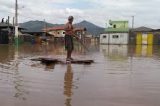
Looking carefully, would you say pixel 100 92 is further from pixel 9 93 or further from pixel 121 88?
pixel 9 93

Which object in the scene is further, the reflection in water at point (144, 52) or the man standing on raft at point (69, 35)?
the reflection in water at point (144, 52)

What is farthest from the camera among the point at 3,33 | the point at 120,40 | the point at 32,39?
the point at 120,40

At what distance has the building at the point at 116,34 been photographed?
58.1m

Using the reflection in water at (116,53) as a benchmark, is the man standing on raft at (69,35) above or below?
above

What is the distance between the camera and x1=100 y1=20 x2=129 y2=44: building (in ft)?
191

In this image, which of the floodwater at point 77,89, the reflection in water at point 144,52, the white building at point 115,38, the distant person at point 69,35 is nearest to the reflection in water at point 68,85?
the floodwater at point 77,89

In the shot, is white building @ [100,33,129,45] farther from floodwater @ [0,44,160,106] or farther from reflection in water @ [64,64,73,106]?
floodwater @ [0,44,160,106]

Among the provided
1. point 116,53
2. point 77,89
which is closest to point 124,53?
point 116,53

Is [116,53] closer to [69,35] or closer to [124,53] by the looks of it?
[124,53]

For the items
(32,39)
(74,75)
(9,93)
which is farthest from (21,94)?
(32,39)

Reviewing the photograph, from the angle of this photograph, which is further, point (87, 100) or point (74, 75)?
point (74, 75)

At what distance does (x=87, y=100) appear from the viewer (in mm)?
6074

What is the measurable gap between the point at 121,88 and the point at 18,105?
8.14 feet

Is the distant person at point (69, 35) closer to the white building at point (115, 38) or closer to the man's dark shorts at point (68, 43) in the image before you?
the man's dark shorts at point (68, 43)
